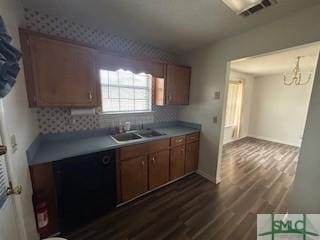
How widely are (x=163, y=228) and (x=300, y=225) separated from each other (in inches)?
55.5

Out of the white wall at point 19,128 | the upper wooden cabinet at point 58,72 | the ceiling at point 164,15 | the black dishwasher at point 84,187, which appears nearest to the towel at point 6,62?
the white wall at point 19,128

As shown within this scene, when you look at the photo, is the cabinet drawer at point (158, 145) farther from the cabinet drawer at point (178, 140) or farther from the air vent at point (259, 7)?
the air vent at point (259, 7)

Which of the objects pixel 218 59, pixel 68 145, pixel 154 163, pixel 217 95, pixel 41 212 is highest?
pixel 218 59

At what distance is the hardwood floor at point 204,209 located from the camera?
1.61 metres

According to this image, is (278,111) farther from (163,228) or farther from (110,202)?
(110,202)

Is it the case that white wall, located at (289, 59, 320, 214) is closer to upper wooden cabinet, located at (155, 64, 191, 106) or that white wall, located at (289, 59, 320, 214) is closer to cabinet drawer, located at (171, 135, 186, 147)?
cabinet drawer, located at (171, 135, 186, 147)

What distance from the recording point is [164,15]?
167 cm

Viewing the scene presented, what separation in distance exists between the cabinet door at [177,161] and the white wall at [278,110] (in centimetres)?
419

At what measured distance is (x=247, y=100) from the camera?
5.41 meters

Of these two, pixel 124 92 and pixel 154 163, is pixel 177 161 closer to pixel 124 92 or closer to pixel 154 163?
pixel 154 163

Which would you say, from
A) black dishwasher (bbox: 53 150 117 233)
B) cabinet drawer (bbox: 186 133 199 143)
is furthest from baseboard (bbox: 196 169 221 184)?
black dishwasher (bbox: 53 150 117 233)

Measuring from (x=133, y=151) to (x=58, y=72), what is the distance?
1.24 meters

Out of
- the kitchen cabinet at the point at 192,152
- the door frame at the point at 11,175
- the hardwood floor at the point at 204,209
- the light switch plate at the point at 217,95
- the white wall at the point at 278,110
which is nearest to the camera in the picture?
the door frame at the point at 11,175

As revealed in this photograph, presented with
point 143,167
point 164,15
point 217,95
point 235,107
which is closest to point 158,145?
point 143,167
